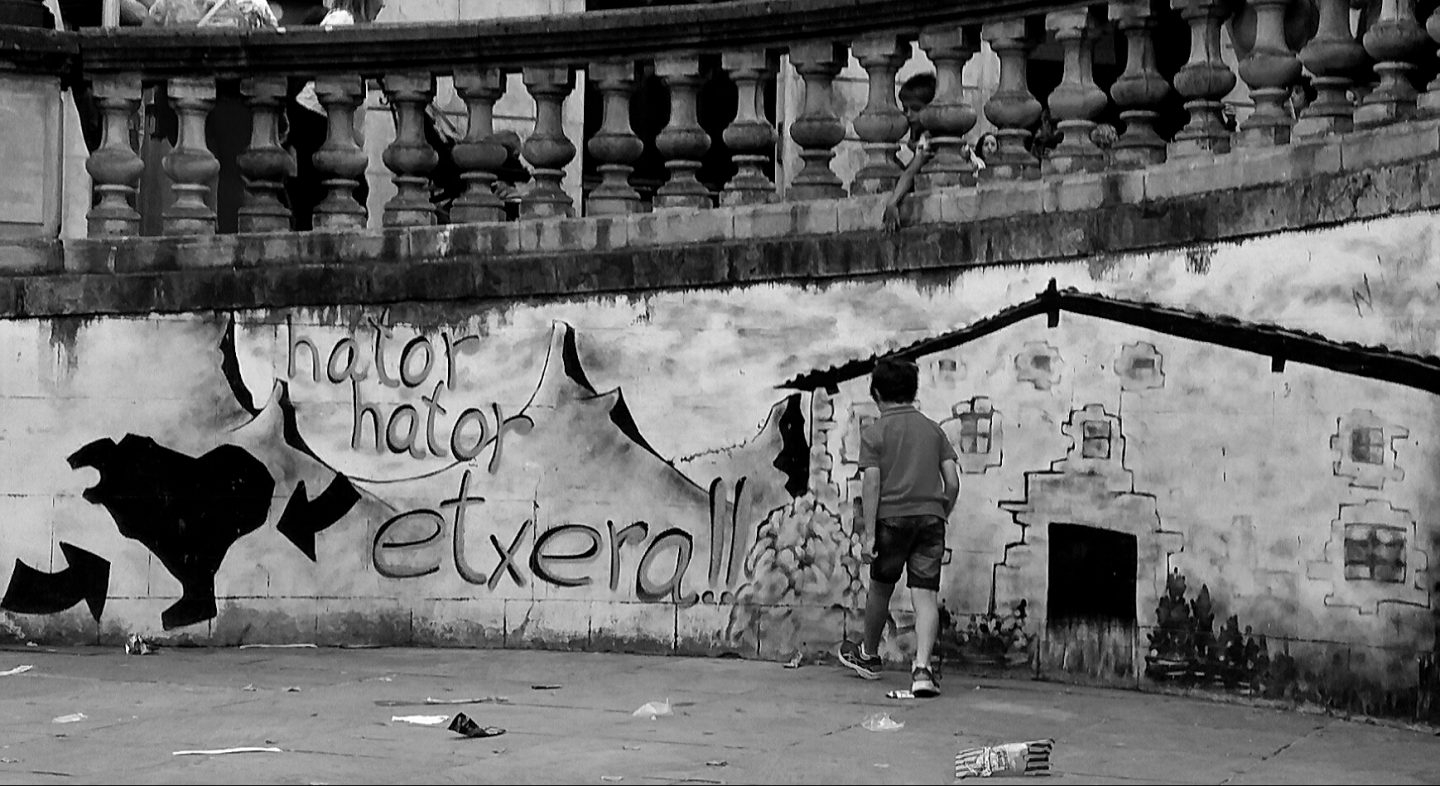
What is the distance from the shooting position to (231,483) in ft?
37.0

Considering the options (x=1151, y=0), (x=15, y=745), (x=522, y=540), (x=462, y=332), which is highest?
(x=1151, y=0)

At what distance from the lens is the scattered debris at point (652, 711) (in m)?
8.96

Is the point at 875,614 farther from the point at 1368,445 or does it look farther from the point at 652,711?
the point at 1368,445

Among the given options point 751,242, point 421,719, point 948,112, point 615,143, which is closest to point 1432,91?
point 948,112

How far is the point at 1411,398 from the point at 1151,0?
206 centimetres

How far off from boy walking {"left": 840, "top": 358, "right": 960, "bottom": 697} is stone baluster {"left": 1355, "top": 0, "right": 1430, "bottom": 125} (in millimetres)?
2203

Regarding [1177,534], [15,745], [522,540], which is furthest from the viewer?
[522,540]

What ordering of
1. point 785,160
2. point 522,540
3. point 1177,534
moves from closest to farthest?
point 1177,534 < point 522,540 < point 785,160

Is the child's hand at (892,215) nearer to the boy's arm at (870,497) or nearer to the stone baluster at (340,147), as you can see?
the boy's arm at (870,497)

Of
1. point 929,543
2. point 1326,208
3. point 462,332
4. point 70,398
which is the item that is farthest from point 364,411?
point 1326,208

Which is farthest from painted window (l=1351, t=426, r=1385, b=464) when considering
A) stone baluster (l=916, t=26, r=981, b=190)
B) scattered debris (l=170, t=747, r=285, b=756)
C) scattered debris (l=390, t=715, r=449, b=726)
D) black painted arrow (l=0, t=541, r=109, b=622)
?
black painted arrow (l=0, t=541, r=109, b=622)

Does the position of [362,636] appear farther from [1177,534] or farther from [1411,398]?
[1411,398]

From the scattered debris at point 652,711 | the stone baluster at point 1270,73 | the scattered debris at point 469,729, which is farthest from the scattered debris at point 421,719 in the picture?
the stone baluster at point 1270,73

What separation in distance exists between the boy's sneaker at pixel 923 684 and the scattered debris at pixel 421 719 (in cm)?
190
